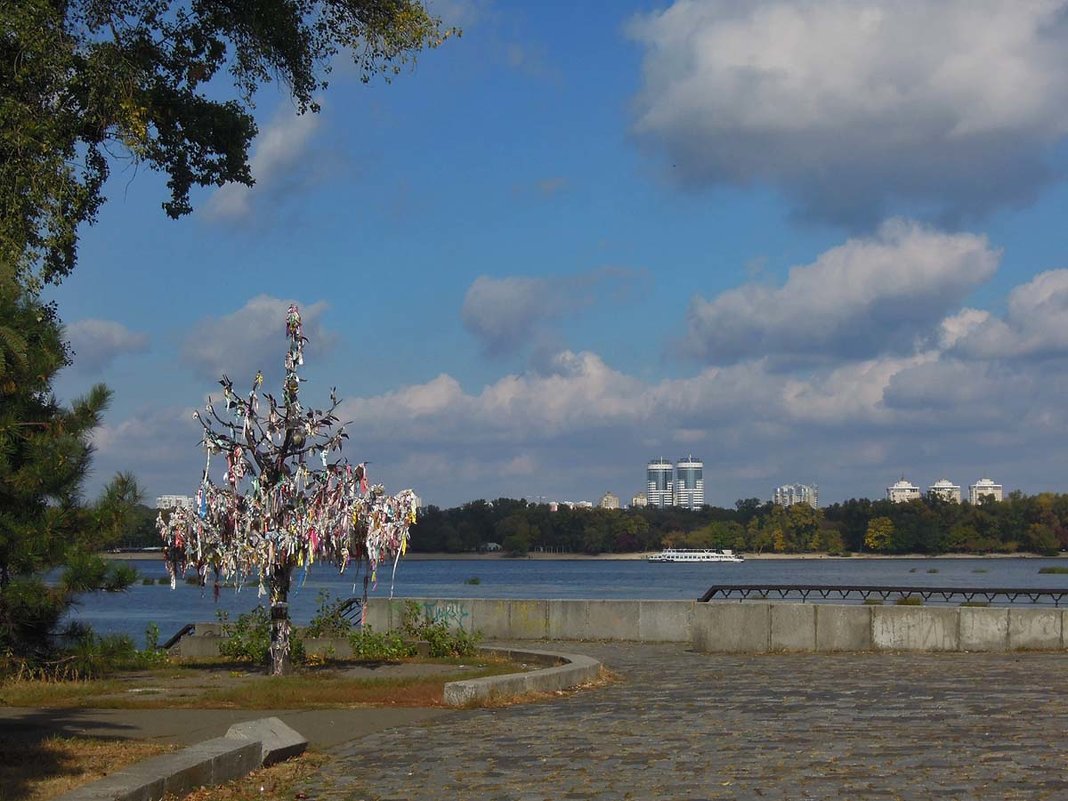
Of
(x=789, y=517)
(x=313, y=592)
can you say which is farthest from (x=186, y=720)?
(x=789, y=517)

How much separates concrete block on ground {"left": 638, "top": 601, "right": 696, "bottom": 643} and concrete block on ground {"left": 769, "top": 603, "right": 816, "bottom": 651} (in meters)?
2.10

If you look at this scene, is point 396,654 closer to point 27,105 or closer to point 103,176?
point 103,176

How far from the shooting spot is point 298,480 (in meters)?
16.2

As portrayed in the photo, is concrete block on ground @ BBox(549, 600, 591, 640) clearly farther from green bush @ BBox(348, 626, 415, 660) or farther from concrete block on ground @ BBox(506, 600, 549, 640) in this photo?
green bush @ BBox(348, 626, 415, 660)

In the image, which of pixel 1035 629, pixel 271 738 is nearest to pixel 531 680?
pixel 271 738

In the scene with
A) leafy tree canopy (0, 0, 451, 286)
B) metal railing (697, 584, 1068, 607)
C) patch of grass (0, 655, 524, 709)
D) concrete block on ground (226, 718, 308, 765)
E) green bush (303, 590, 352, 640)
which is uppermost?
leafy tree canopy (0, 0, 451, 286)

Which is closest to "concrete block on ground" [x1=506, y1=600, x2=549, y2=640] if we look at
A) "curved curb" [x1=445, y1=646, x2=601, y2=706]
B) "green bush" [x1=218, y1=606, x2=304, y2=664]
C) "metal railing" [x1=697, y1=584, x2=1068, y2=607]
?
"metal railing" [x1=697, y1=584, x2=1068, y2=607]

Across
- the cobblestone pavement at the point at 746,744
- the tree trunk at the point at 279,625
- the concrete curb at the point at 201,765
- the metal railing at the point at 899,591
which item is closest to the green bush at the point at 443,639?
the tree trunk at the point at 279,625

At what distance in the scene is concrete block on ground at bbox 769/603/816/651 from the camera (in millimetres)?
20703

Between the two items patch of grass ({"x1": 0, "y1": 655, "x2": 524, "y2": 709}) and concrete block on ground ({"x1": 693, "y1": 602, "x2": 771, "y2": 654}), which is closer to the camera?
patch of grass ({"x1": 0, "y1": 655, "x2": 524, "y2": 709})

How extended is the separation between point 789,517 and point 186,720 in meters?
153

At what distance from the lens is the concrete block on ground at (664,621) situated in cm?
2270

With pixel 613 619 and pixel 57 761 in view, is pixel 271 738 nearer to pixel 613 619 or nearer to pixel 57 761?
pixel 57 761

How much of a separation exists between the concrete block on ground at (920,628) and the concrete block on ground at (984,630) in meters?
0.12
